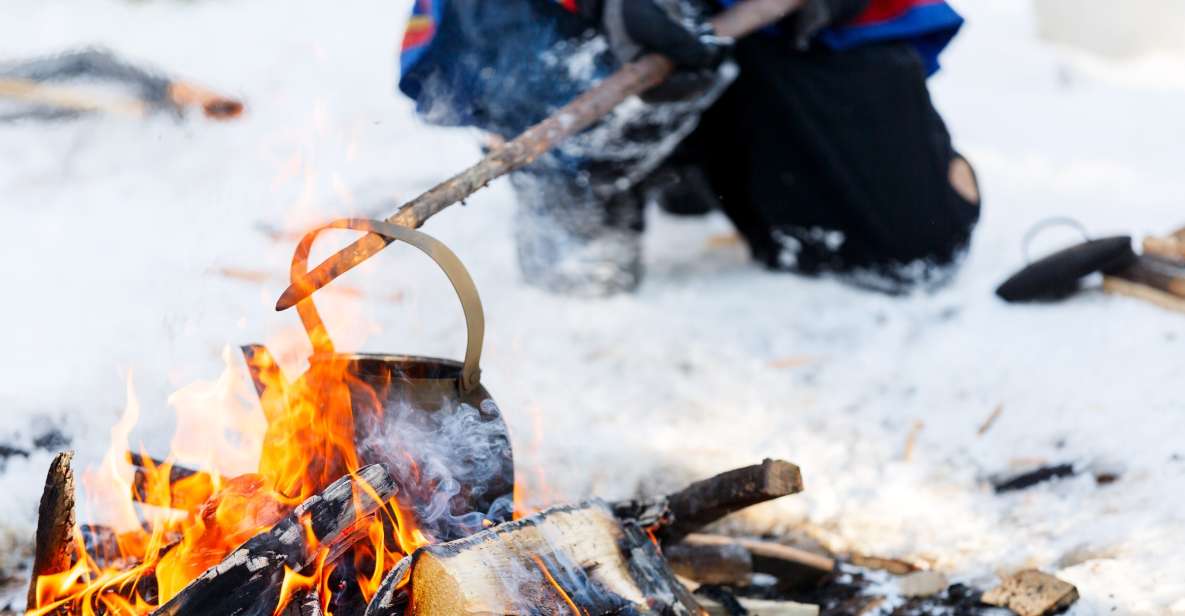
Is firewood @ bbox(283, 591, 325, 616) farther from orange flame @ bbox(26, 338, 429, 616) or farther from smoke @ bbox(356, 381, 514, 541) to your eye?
smoke @ bbox(356, 381, 514, 541)

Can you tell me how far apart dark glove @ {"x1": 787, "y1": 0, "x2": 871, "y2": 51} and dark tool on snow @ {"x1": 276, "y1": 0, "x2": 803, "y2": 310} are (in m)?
0.06

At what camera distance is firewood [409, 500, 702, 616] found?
156 centimetres

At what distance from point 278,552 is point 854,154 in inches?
106

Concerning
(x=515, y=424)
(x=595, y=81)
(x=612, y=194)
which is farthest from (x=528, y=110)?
(x=515, y=424)

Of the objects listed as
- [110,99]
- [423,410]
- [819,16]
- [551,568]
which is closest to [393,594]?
[551,568]

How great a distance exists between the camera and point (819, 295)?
12.5 ft

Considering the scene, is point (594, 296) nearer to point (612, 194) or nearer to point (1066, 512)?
point (612, 194)

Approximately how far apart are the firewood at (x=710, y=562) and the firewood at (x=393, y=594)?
842 mm

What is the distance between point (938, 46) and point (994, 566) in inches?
84.2

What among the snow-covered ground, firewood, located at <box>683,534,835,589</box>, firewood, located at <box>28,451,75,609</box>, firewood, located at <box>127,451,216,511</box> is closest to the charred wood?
the snow-covered ground

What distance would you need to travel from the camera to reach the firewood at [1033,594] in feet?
6.56

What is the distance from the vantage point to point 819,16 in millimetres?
3416

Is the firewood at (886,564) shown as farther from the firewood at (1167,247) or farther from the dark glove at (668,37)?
the firewood at (1167,247)

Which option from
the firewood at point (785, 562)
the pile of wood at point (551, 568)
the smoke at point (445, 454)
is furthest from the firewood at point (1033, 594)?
the smoke at point (445, 454)
